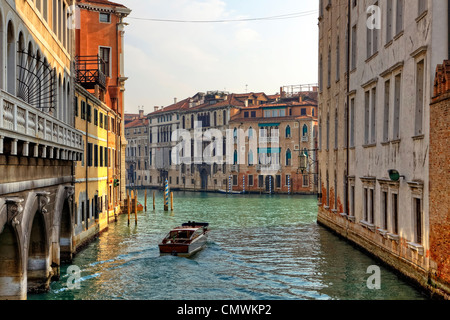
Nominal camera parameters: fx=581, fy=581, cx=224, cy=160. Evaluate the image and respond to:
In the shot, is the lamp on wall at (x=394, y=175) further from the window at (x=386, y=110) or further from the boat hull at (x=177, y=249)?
the boat hull at (x=177, y=249)

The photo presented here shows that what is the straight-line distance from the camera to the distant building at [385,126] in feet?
46.3

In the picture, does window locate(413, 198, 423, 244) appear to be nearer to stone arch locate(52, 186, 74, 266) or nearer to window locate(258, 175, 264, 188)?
stone arch locate(52, 186, 74, 266)

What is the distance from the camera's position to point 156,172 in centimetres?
9150

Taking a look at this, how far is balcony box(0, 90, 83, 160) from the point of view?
9203mm

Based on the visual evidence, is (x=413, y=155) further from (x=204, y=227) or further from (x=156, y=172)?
(x=156, y=172)

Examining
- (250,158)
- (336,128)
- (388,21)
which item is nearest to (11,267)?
(388,21)

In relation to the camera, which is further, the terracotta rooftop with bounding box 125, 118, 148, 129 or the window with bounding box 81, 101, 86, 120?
the terracotta rooftop with bounding box 125, 118, 148, 129

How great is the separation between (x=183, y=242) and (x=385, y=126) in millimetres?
9042

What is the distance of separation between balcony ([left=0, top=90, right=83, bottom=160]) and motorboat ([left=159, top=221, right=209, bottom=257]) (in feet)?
24.9

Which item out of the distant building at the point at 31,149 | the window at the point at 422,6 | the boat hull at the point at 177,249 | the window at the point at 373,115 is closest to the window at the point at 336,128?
the window at the point at 373,115

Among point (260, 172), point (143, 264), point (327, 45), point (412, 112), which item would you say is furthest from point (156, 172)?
point (412, 112)

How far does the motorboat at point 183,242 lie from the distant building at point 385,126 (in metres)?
6.21

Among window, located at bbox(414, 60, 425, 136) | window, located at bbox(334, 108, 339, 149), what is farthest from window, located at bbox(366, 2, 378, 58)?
window, located at bbox(334, 108, 339, 149)
